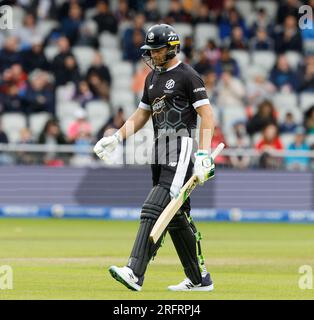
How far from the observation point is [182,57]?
2456cm

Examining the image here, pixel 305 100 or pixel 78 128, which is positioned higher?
pixel 305 100

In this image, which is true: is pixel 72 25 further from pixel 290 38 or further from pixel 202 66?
pixel 290 38

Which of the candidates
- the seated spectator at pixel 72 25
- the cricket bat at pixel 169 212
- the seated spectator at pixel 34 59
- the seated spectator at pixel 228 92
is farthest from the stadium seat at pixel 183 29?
the cricket bat at pixel 169 212

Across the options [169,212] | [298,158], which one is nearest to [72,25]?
[298,158]

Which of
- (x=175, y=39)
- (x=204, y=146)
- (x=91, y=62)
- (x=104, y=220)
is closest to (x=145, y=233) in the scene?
(x=204, y=146)

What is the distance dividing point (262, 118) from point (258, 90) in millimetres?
1696

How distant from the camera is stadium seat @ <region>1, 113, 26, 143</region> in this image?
2312 cm

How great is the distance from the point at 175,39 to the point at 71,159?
12.0 meters

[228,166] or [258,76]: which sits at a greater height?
[258,76]

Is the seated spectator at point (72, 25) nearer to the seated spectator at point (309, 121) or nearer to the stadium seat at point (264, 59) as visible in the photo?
the stadium seat at point (264, 59)

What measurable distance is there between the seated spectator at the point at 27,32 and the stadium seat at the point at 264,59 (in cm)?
515

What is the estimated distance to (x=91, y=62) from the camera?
83.5ft

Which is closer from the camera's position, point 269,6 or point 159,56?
point 159,56
